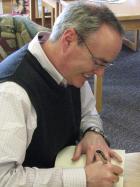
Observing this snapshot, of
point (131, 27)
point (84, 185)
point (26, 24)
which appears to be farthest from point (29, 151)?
point (131, 27)

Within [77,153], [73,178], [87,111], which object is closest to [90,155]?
[77,153]

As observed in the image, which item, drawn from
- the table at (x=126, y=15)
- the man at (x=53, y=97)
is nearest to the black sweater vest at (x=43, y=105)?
the man at (x=53, y=97)

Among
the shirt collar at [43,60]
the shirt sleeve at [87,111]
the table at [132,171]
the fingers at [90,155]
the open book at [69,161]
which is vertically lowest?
the table at [132,171]

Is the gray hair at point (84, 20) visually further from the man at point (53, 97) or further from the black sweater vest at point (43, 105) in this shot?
the black sweater vest at point (43, 105)

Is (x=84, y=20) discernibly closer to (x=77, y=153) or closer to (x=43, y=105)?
(x=43, y=105)

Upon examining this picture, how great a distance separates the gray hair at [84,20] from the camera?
1034 mm

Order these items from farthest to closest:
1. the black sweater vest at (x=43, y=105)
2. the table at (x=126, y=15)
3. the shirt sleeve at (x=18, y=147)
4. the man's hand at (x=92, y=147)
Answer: the table at (x=126, y=15), the man's hand at (x=92, y=147), the black sweater vest at (x=43, y=105), the shirt sleeve at (x=18, y=147)

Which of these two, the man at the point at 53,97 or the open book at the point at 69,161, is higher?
the man at the point at 53,97

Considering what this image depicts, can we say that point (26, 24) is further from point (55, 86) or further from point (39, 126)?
point (39, 126)

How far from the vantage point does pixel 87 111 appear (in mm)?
1381

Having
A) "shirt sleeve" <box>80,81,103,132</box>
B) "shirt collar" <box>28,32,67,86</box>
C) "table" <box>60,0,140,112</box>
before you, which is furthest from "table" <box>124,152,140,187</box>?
"table" <box>60,0,140,112</box>

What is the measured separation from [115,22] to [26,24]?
2.34 feet

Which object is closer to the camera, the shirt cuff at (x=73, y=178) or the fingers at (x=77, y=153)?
the shirt cuff at (x=73, y=178)

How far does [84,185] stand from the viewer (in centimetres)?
99
